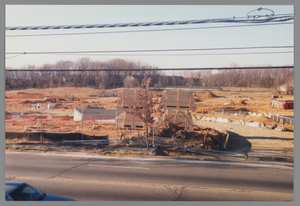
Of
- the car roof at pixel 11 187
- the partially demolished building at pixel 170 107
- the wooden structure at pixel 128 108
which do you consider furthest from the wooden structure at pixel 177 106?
the car roof at pixel 11 187

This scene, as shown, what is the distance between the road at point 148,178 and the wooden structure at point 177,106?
5464 mm

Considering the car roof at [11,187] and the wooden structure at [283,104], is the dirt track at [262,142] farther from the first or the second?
the wooden structure at [283,104]

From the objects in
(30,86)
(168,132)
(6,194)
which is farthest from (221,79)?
(6,194)

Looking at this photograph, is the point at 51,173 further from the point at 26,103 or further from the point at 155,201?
the point at 26,103

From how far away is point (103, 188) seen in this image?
7.89 m

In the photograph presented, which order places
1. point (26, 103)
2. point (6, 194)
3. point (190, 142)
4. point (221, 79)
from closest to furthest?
point (6, 194) → point (190, 142) → point (26, 103) → point (221, 79)

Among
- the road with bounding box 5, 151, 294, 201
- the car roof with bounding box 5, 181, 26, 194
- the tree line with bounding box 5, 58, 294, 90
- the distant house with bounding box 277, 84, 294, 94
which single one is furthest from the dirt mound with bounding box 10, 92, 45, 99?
the distant house with bounding box 277, 84, 294, 94

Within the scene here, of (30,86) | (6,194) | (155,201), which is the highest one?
(30,86)

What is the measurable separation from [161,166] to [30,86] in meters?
47.4

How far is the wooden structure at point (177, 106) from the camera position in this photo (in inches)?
632

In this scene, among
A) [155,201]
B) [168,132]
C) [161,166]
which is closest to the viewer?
[155,201]

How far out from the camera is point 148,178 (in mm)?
8805

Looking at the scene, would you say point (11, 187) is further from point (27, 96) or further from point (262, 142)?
point (27, 96)

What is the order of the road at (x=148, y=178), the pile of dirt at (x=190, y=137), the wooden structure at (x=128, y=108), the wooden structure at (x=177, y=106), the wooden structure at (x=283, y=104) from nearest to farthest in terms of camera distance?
the road at (x=148, y=178)
the pile of dirt at (x=190, y=137)
the wooden structure at (x=128, y=108)
the wooden structure at (x=177, y=106)
the wooden structure at (x=283, y=104)
